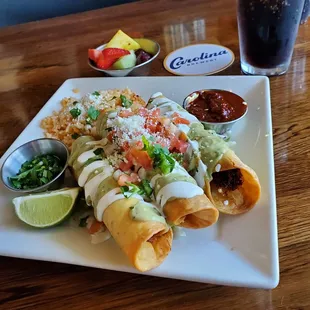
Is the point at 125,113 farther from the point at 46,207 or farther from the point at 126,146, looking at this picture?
the point at 46,207

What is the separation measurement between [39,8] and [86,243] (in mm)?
2406

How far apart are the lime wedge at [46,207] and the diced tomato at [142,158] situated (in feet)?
0.59

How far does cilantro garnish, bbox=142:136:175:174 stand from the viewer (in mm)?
1073

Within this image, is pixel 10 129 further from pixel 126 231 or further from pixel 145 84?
pixel 126 231

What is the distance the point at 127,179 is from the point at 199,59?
3.06ft

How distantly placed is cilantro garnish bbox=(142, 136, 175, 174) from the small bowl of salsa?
301 millimetres

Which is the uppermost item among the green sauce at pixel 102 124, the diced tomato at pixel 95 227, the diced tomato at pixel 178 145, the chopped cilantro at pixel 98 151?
the diced tomato at pixel 178 145

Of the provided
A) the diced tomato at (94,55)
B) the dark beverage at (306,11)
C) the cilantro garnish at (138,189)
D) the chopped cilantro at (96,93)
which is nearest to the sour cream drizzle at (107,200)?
the cilantro garnish at (138,189)

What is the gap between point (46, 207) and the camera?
1128 mm

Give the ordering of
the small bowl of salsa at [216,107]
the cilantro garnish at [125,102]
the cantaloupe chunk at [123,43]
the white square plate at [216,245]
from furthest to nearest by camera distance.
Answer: the cantaloupe chunk at [123,43] < the cilantro garnish at [125,102] < the small bowl of salsa at [216,107] < the white square plate at [216,245]

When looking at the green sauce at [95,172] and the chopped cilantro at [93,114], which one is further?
the chopped cilantro at [93,114]

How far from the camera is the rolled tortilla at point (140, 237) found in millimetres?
942

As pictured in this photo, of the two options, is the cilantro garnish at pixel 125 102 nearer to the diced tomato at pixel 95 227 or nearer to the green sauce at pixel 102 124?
the green sauce at pixel 102 124

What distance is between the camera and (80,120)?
1.51m
